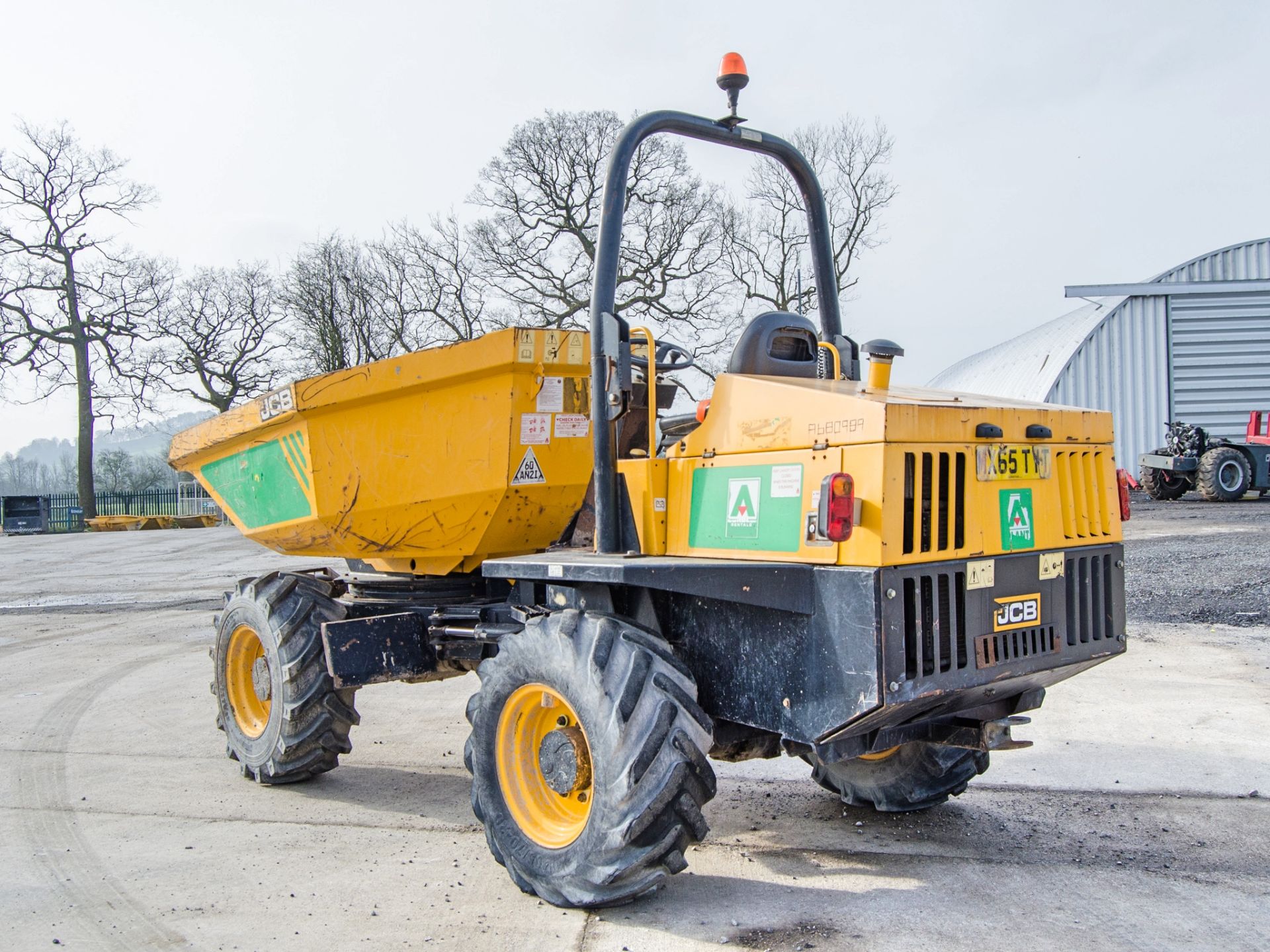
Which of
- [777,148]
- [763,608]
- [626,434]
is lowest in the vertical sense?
[763,608]

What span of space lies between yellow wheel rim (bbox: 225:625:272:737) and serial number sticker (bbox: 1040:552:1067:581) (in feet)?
14.2

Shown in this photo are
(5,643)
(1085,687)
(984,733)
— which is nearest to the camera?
(984,733)

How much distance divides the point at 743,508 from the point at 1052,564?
1151mm

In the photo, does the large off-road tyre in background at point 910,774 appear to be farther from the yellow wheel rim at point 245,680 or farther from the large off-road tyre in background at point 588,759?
the yellow wheel rim at point 245,680

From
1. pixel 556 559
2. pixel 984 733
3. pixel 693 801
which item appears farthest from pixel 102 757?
pixel 984 733

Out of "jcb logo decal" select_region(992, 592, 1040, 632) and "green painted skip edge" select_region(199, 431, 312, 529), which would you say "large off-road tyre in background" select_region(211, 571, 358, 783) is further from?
"jcb logo decal" select_region(992, 592, 1040, 632)

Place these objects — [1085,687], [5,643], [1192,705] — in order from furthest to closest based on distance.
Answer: [5,643]
[1085,687]
[1192,705]

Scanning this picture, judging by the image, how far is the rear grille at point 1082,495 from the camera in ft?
12.7

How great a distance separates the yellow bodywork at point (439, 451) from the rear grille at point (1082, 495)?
2.18 m

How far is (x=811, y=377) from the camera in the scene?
4.36m

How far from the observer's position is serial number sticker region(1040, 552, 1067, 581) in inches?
147

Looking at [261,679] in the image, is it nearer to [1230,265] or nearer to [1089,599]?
[1089,599]

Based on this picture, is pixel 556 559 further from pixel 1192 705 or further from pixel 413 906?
pixel 1192 705

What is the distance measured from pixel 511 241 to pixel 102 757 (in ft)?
71.3
